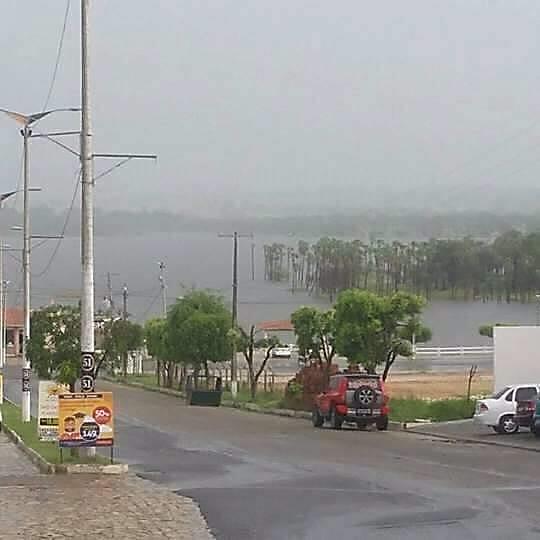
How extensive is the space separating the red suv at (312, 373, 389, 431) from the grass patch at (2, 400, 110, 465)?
10011 mm

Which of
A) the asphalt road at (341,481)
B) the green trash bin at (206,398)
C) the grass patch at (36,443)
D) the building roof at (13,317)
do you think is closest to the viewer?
the asphalt road at (341,481)

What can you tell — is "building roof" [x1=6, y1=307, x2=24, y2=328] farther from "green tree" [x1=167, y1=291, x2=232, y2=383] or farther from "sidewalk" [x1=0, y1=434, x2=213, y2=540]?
"sidewalk" [x1=0, y1=434, x2=213, y2=540]

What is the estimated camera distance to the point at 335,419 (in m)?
42.7

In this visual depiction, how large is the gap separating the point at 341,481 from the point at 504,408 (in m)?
17.5

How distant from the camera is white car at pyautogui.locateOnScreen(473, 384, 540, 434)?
38188 millimetres

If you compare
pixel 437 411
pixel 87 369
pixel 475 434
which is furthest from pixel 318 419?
pixel 87 369

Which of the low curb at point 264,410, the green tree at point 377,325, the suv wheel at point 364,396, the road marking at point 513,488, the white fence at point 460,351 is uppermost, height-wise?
the green tree at point 377,325

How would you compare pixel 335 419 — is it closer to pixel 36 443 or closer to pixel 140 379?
pixel 36 443

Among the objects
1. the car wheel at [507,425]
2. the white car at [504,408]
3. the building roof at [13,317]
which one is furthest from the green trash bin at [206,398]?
the building roof at [13,317]

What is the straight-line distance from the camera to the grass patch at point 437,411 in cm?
4359

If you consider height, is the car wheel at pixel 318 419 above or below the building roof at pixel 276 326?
below

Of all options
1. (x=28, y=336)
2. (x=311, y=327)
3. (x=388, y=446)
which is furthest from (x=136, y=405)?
(x=388, y=446)

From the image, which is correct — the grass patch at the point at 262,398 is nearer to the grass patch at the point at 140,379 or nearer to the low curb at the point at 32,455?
the low curb at the point at 32,455

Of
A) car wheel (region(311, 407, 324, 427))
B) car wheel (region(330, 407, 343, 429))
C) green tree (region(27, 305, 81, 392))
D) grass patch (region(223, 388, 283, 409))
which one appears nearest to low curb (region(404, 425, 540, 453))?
car wheel (region(330, 407, 343, 429))
